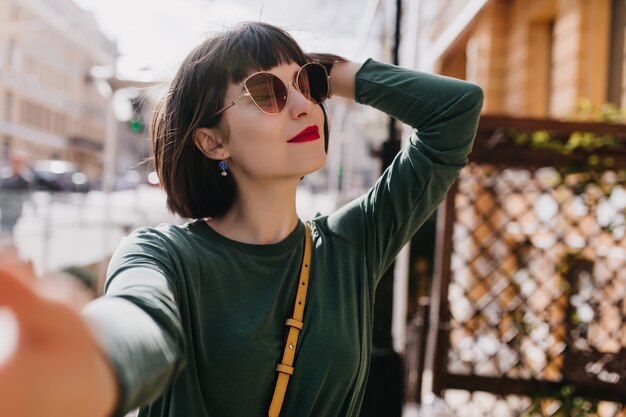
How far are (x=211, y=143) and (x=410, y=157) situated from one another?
0.46 metres

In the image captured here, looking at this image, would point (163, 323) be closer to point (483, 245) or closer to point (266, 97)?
point (266, 97)

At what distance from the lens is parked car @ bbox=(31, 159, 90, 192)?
26484 mm

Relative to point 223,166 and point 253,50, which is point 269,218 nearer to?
point 223,166

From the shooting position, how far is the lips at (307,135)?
1.38m

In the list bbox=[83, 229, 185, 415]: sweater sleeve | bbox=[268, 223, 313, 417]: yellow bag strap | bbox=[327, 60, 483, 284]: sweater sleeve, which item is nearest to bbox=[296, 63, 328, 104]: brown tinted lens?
bbox=[327, 60, 483, 284]: sweater sleeve

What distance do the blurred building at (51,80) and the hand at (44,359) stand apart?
6.49 meters

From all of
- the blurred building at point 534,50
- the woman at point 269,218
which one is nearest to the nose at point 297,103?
the woman at point 269,218

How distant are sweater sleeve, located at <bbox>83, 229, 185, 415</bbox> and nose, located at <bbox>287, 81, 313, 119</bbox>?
1.77 feet

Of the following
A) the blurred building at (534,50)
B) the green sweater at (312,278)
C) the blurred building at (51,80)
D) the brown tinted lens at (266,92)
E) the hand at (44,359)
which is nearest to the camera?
the hand at (44,359)

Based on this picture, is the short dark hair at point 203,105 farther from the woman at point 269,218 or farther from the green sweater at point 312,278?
the green sweater at point 312,278

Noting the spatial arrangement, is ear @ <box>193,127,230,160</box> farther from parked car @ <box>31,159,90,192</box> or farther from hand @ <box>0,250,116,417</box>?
parked car @ <box>31,159,90,192</box>

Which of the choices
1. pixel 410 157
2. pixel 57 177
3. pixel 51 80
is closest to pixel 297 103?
pixel 410 157

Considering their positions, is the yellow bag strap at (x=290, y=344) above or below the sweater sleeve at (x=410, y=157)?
below

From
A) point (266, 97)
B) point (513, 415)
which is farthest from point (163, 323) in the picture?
point (513, 415)
